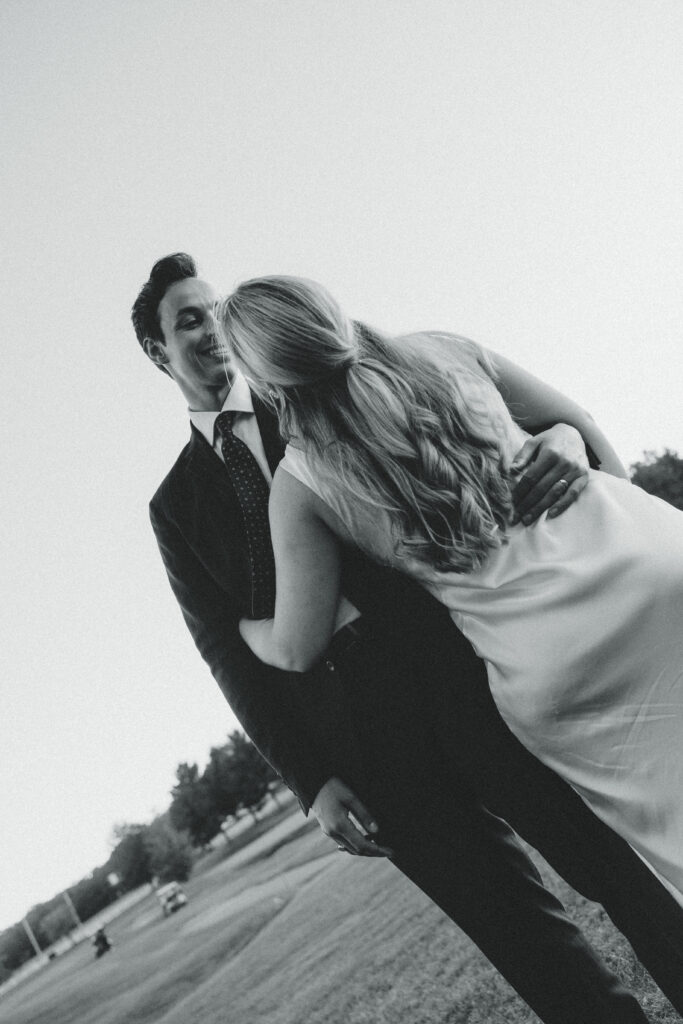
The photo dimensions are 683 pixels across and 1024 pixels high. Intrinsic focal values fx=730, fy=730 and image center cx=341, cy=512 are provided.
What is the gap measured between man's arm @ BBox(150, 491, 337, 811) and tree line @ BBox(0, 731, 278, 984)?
52.1m

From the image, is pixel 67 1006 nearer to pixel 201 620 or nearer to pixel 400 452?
pixel 201 620

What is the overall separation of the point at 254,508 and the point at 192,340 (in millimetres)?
997

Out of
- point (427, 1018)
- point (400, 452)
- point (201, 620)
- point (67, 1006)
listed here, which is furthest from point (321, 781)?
point (67, 1006)

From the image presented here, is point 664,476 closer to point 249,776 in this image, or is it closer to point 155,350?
point 249,776

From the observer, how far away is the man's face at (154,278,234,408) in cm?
307

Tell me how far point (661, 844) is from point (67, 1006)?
806 inches

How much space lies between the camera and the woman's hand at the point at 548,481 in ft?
6.03

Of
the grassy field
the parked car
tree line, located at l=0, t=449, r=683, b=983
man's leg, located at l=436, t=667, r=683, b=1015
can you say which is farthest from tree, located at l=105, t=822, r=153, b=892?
man's leg, located at l=436, t=667, r=683, b=1015

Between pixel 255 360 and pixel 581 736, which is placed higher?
pixel 255 360

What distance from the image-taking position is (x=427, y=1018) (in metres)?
4.38

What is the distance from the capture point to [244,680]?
257 cm

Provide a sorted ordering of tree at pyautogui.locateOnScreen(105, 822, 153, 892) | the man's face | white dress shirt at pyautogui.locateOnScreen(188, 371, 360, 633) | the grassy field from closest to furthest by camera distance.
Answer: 1. white dress shirt at pyautogui.locateOnScreen(188, 371, 360, 633)
2. the man's face
3. the grassy field
4. tree at pyautogui.locateOnScreen(105, 822, 153, 892)

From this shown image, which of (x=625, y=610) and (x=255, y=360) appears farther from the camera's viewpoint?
(x=255, y=360)

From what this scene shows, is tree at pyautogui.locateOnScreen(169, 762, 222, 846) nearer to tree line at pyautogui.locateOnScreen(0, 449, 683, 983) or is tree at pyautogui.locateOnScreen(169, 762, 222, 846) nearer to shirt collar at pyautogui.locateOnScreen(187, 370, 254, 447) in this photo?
tree line at pyautogui.locateOnScreen(0, 449, 683, 983)
